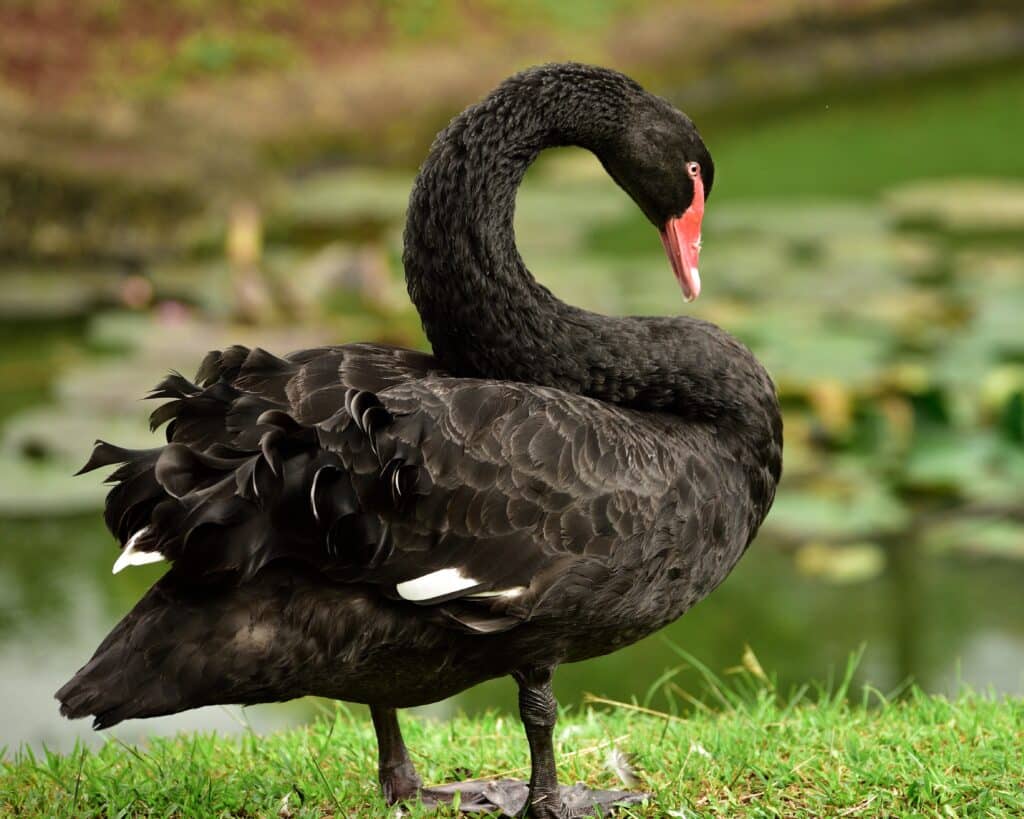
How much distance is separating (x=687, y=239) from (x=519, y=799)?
1.14 m

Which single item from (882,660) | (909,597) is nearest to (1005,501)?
(909,597)

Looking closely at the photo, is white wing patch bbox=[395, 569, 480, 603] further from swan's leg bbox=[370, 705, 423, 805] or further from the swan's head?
the swan's head

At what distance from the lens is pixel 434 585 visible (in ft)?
8.65

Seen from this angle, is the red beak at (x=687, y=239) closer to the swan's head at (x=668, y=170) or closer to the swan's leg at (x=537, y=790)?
the swan's head at (x=668, y=170)

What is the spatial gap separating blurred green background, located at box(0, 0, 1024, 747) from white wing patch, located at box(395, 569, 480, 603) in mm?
939

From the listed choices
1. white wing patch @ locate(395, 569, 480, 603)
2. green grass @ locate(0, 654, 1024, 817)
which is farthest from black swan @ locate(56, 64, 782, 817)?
green grass @ locate(0, 654, 1024, 817)

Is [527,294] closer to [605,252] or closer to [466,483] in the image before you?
[466,483]

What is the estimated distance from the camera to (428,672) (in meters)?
2.75

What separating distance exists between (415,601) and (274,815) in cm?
59

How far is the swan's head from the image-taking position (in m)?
3.12

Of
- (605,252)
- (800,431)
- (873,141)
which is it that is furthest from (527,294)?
(873,141)

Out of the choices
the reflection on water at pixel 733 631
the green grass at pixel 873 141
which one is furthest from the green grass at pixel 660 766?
the green grass at pixel 873 141

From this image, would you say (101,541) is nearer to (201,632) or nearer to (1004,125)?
(201,632)

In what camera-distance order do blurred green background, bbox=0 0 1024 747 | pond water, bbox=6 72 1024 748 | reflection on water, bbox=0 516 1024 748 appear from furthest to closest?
blurred green background, bbox=0 0 1024 747 < pond water, bbox=6 72 1024 748 < reflection on water, bbox=0 516 1024 748
